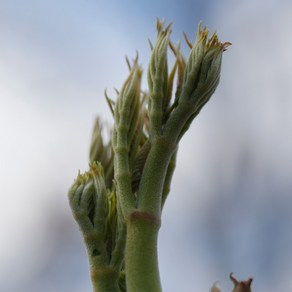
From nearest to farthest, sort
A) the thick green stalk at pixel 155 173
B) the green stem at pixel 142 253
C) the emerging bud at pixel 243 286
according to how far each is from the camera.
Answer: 1. the emerging bud at pixel 243 286
2. the green stem at pixel 142 253
3. the thick green stalk at pixel 155 173

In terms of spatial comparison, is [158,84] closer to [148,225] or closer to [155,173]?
[155,173]

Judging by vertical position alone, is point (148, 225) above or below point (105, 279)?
above

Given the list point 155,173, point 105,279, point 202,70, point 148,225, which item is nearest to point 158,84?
point 202,70

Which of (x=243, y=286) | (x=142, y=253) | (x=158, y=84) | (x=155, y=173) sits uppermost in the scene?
(x=158, y=84)

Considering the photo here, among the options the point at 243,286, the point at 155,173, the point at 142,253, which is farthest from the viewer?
the point at 155,173

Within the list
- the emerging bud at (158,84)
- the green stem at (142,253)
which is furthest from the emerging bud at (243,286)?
the emerging bud at (158,84)

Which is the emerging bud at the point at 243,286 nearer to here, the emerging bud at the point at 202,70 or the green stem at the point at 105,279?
the green stem at the point at 105,279

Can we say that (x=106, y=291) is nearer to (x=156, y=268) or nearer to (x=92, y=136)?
(x=156, y=268)

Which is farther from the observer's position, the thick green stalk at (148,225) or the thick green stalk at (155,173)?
the thick green stalk at (155,173)

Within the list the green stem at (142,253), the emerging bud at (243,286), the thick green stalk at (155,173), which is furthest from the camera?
the thick green stalk at (155,173)

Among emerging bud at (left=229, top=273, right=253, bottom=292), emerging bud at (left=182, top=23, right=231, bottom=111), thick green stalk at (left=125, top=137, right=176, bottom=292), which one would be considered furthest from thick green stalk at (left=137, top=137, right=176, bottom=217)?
emerging bud at (left=229, top=273, right=253, bottom=292)

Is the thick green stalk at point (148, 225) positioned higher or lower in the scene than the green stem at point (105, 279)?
higher
